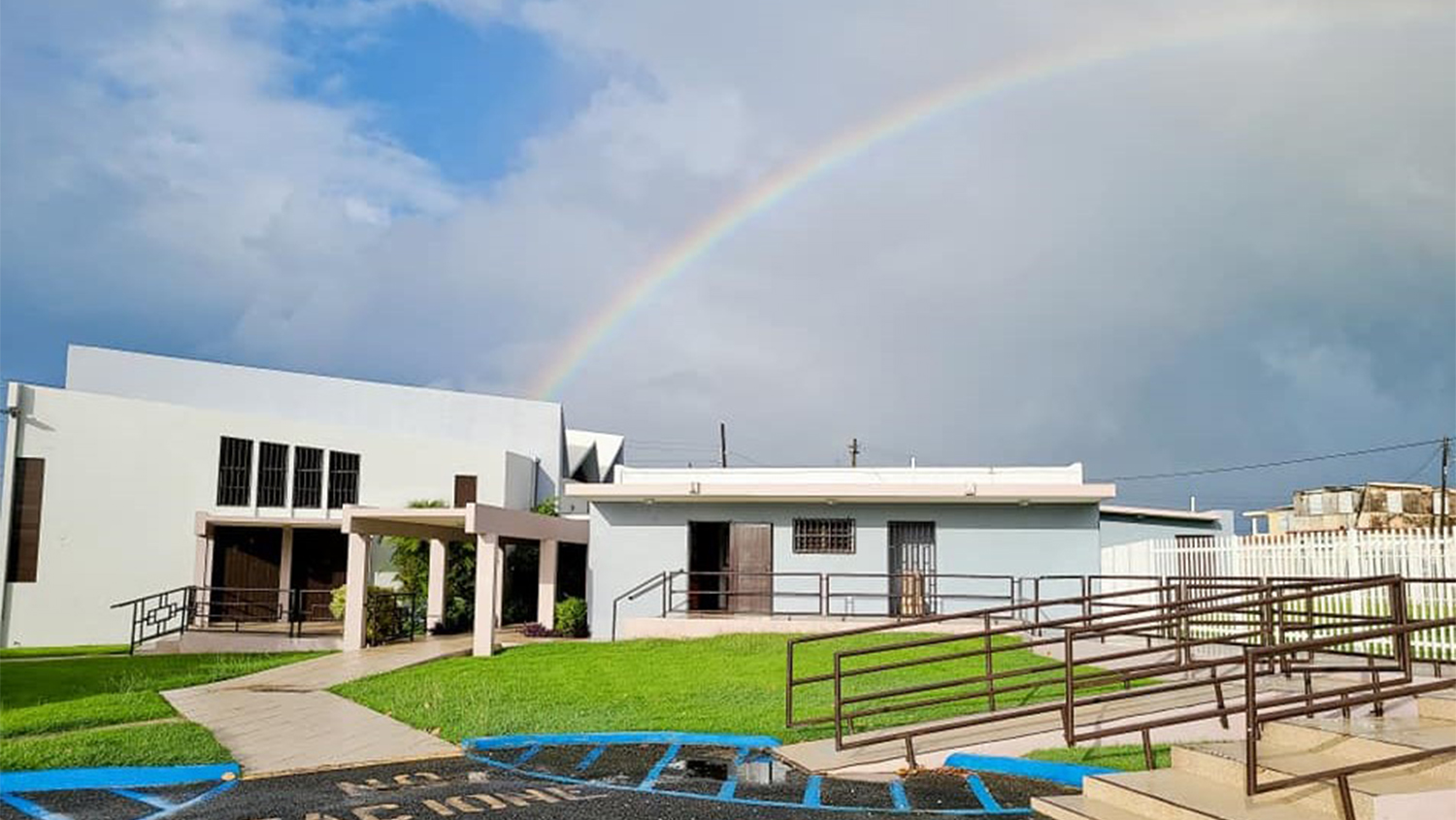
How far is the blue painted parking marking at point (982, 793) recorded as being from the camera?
8241 mm

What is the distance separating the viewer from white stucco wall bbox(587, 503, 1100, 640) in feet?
76.4

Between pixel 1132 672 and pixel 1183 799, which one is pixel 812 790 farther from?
pixel 1132 672

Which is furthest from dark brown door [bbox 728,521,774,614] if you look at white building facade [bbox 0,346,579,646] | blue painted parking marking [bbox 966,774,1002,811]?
blue painted parking marking [bbox 966,774,1002,811]

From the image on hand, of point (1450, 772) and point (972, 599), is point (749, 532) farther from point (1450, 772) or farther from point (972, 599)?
point (1450, 772)

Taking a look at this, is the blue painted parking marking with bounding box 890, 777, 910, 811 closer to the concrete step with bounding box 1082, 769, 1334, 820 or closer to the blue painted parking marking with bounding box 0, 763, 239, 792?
the concrete step with bounding box 1082, 769, 1334, 820

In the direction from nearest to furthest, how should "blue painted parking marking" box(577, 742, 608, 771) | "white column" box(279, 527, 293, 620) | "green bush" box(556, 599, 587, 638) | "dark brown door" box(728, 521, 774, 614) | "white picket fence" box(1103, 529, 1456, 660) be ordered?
"blue painted parking marking" box(577, 742, 608, 771)
"white picket fence" box(1103, 529, 1456, 660)
"dark brown door" box(728, 521, 774, 614)
"green bush" box(556, 599, 587, 638)
"white column" box(279, 527, 293, 620)

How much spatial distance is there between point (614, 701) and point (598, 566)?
1084cm

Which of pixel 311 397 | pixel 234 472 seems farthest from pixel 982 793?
pixel 311 397

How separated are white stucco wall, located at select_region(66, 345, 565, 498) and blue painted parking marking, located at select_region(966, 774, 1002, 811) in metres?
27.4

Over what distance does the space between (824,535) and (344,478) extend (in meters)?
A: 13.8

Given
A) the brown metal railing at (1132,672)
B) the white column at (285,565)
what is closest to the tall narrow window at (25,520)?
the white column at (285,565)

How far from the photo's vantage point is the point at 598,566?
24.5m

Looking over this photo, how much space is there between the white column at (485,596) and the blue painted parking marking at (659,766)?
10079mm

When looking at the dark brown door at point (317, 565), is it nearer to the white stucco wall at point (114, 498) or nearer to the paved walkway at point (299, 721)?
the white stucco wall at point (114, 498)
